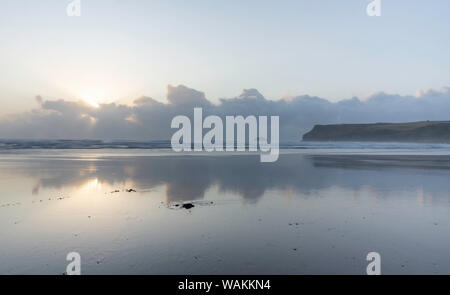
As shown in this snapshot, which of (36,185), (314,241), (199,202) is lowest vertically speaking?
(314,241)

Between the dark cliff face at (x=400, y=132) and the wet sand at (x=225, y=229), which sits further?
the dark cliff face at (x=400, y=132)

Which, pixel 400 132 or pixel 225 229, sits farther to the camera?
pixel 400 132

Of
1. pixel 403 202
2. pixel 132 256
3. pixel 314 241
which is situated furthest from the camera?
pixel 403 202

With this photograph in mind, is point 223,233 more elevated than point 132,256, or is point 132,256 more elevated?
point 223,233

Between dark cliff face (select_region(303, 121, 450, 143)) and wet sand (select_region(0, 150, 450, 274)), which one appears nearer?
wet sand (select_region(0, 150, 450, 274))

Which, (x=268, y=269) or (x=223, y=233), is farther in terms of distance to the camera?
(x=223, y=233)

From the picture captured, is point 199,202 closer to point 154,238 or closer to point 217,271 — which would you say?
point 154,238

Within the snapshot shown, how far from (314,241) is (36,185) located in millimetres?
8496

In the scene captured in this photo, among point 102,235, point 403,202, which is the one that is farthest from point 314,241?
point 403,202

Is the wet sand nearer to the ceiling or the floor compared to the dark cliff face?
nearer to the floor

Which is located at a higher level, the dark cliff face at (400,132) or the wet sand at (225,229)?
the dark cliff face at (400,132)

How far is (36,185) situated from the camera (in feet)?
28.6
